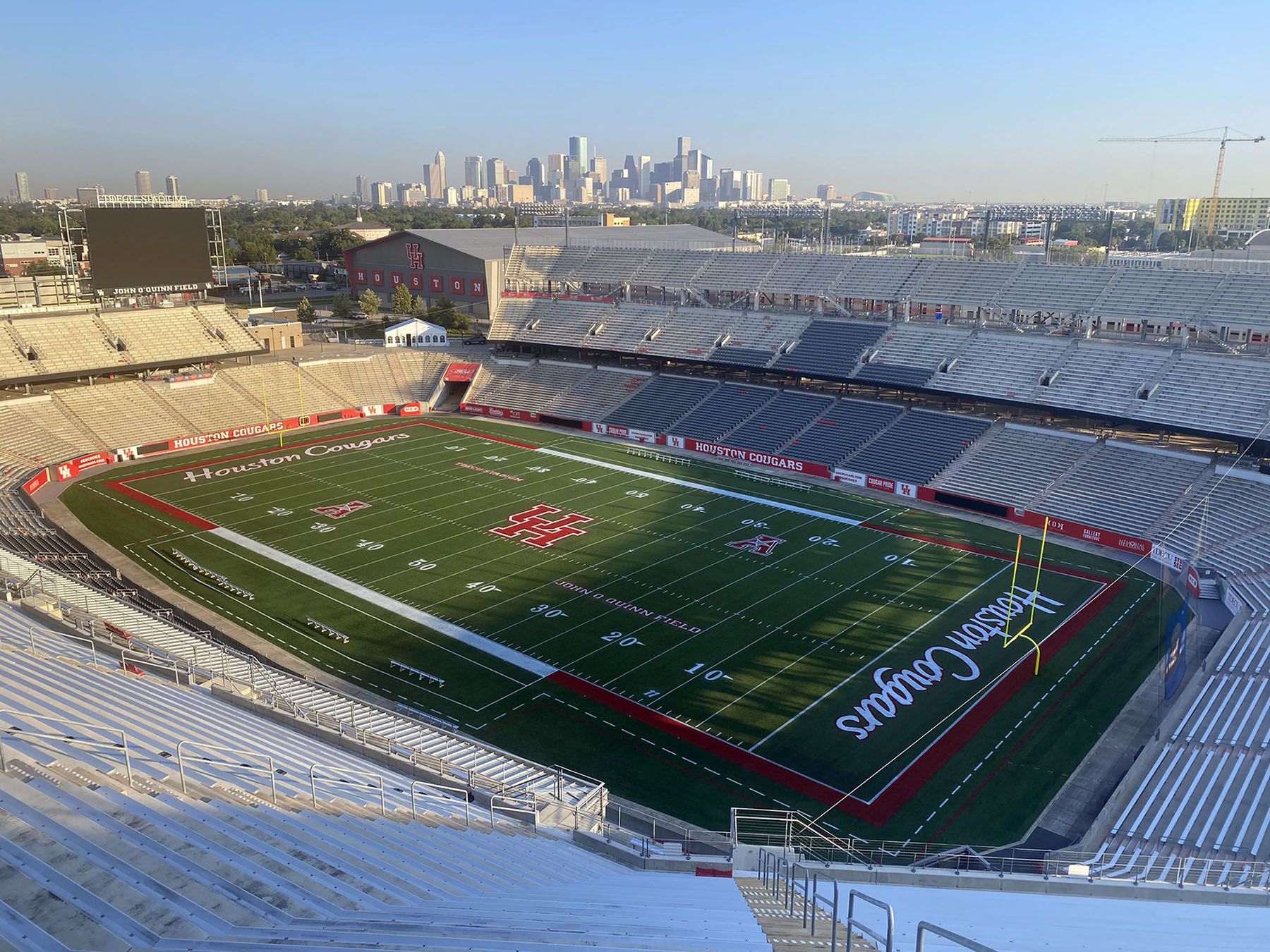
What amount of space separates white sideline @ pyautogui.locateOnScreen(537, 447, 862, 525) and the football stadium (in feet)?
1.39

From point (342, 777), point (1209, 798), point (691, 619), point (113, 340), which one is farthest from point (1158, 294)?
→ point (113, 340)

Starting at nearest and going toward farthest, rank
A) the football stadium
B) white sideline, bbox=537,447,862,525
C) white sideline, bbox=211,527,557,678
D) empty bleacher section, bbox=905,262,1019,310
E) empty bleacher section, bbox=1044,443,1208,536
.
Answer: the football stadium, white sideline, bbox=211,527,557,678, empty bleacher section, bbox=1044,443,1208,536, white sideline, bbox=537,447,862,525, empty bleacher section, bbox=905,262,1019,310

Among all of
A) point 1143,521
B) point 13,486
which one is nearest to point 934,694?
point 1143,521

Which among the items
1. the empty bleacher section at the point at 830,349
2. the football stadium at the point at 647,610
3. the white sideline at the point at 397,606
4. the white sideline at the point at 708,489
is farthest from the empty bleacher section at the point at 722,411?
the white sideline at the point at 397,606

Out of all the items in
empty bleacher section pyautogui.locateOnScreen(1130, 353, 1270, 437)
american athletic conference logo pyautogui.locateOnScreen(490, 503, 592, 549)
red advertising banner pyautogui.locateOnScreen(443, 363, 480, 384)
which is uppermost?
empty bleacher section pyautogui.locateOnScreen(1130, 353, 1270, 437)

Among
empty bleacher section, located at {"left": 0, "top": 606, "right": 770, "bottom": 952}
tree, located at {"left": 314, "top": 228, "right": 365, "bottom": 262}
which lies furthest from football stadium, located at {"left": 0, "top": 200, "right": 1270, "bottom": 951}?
tree, located at {"left": 314, "top": 228, "right": 365, "bottom": 262}

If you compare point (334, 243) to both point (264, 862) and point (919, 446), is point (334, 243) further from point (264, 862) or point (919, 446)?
point (264, 862)

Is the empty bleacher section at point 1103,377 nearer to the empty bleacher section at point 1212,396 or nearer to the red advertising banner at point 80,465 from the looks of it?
the empty bleacher section at point 1212,396

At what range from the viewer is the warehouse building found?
72.6m

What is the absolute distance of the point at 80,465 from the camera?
39.7 meters

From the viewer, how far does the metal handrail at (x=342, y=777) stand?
1208 centimetres

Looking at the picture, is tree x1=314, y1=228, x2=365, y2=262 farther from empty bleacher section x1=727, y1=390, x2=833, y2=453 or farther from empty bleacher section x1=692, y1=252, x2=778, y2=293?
empty bleacher section x1=727, y1=390, x2=833, y2=453

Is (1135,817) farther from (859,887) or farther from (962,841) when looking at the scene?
(859,887)

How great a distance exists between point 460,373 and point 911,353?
86.6ft
